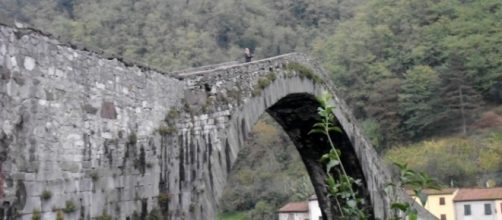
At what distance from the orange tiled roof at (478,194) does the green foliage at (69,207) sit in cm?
2543

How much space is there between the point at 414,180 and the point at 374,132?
36877 millimetres

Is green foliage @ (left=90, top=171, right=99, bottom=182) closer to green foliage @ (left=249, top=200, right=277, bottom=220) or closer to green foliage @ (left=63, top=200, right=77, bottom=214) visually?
green foliage @ (left=63, top=200, right=77, bottom=214)

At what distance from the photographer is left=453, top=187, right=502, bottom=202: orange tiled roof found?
2853 cm

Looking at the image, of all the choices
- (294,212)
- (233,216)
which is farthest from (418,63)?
(233,216)

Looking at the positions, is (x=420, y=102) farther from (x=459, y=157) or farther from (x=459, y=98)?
(x=459, y=157)

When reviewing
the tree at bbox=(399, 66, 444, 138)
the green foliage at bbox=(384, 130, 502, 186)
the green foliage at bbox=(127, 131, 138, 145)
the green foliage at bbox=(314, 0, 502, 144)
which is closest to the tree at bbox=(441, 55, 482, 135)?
the green foliage at bbox=(314, 0, 502, 144)

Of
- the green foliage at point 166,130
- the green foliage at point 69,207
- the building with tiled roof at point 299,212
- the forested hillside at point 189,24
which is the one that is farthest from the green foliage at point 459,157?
the green foliage at point 69,207

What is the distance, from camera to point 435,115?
1529 inches

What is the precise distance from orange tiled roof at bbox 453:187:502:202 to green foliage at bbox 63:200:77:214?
2543 centimetres

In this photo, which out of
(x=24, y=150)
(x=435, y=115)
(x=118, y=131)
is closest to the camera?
(x=24, y=150)

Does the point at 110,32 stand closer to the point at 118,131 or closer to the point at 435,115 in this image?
the point at 435,115

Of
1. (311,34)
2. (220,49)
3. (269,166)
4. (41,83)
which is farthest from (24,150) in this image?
(311,34)

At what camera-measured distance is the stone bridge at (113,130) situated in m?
6.02

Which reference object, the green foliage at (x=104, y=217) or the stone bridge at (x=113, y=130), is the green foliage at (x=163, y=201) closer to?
the stone bridge at (x=113, y=130)
